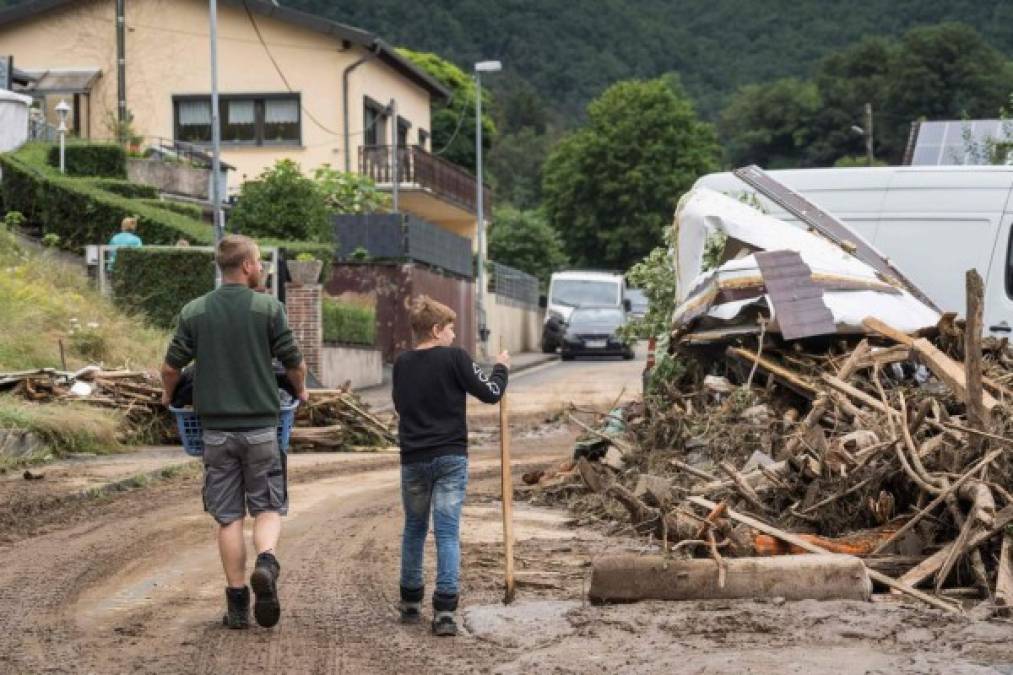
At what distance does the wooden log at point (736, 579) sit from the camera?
28.6 ft

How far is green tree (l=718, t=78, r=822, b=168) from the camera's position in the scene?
4097 inches

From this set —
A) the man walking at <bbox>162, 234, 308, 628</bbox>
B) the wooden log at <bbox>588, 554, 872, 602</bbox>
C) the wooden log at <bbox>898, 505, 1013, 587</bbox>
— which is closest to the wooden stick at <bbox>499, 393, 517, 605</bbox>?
the wooden log at <bbox>588, 554, 872, 602</bbox>

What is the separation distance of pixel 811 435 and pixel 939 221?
16.8 ft

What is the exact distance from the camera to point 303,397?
8.95m

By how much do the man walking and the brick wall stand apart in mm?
20170

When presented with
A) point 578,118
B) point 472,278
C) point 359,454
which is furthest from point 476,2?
point 359,454

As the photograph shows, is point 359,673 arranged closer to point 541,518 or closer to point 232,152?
point 541,518

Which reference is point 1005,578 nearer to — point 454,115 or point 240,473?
point 240,473

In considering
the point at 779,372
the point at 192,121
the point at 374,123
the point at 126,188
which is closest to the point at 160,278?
the point at 126,188

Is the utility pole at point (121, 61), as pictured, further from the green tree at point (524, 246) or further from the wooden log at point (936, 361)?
the wooden log at point (936, 361)

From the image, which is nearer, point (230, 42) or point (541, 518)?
point (541, 518)

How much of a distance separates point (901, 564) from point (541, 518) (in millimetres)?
4241

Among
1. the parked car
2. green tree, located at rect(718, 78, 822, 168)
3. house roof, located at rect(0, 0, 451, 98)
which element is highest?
green tree, located at rect(718, 78, 822, 168)

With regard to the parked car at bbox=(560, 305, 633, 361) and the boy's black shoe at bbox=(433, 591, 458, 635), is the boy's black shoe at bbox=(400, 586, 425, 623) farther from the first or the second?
the parked car at bbox=(560, 305, 633, 361)
